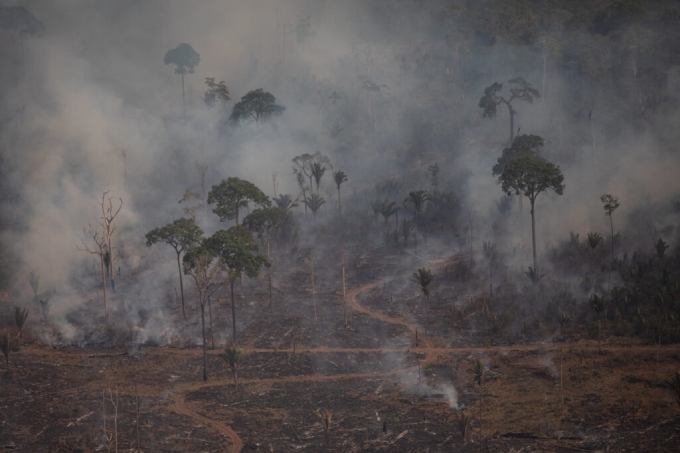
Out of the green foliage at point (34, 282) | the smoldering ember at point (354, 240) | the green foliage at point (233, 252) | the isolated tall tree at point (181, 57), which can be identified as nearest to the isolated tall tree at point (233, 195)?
the smoldering ember at point (354, 240)

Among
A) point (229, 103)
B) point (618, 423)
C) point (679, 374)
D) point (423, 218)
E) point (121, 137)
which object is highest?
point (229, 103)

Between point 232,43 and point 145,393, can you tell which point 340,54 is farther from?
point 145,393

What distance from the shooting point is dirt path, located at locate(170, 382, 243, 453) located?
29.4 metres

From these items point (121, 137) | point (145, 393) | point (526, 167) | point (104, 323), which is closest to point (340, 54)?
point (121, 137)

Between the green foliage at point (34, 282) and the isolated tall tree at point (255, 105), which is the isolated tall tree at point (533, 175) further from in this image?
the isolated tall tree at point (255, 105)

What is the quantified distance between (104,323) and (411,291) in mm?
24100

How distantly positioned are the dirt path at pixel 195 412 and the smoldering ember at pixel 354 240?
15cm

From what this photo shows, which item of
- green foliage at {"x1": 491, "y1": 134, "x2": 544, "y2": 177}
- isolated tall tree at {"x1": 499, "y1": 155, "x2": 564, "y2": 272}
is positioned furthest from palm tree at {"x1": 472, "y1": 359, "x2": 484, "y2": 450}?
green foliage at {"x1": 491, "y1": 134, "x2": 544, "y2": 177}

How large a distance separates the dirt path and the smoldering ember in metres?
0.15

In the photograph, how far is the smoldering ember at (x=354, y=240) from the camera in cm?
Answer: 3200

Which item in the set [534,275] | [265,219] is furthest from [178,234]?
[534,275]

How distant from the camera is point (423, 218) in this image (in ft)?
220

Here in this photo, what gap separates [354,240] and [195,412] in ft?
112

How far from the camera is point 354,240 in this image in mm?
64875
